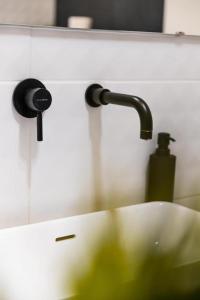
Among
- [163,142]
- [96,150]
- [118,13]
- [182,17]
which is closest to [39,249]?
[96,150]

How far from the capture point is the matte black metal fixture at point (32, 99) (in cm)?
83

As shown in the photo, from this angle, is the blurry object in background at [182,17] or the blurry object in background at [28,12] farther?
the blurry object in background at [182,17]

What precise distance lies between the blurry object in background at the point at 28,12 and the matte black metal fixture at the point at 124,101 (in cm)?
15

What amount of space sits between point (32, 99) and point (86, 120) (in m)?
0.18

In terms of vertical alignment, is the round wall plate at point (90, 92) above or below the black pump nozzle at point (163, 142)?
above

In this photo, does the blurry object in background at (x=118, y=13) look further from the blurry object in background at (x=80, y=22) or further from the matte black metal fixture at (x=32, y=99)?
the matte black metal fixture at (x=32, y=99)

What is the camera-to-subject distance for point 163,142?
105 cm

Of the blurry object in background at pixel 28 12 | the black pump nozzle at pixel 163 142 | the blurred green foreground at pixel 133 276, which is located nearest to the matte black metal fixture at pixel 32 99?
the blurry object in background at pixel 28 12

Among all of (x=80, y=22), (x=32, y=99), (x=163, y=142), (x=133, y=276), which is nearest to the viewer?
(x=133, y=276)

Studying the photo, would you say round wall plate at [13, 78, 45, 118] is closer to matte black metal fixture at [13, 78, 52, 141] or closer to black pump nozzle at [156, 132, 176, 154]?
matte black metal fixture at [13, 78, 52, 141]

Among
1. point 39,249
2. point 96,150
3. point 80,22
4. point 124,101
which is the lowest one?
point 39,249

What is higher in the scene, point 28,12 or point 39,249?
point 28,12

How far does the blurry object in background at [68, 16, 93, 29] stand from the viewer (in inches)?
36.0

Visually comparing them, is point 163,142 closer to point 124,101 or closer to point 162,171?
point 162,171
